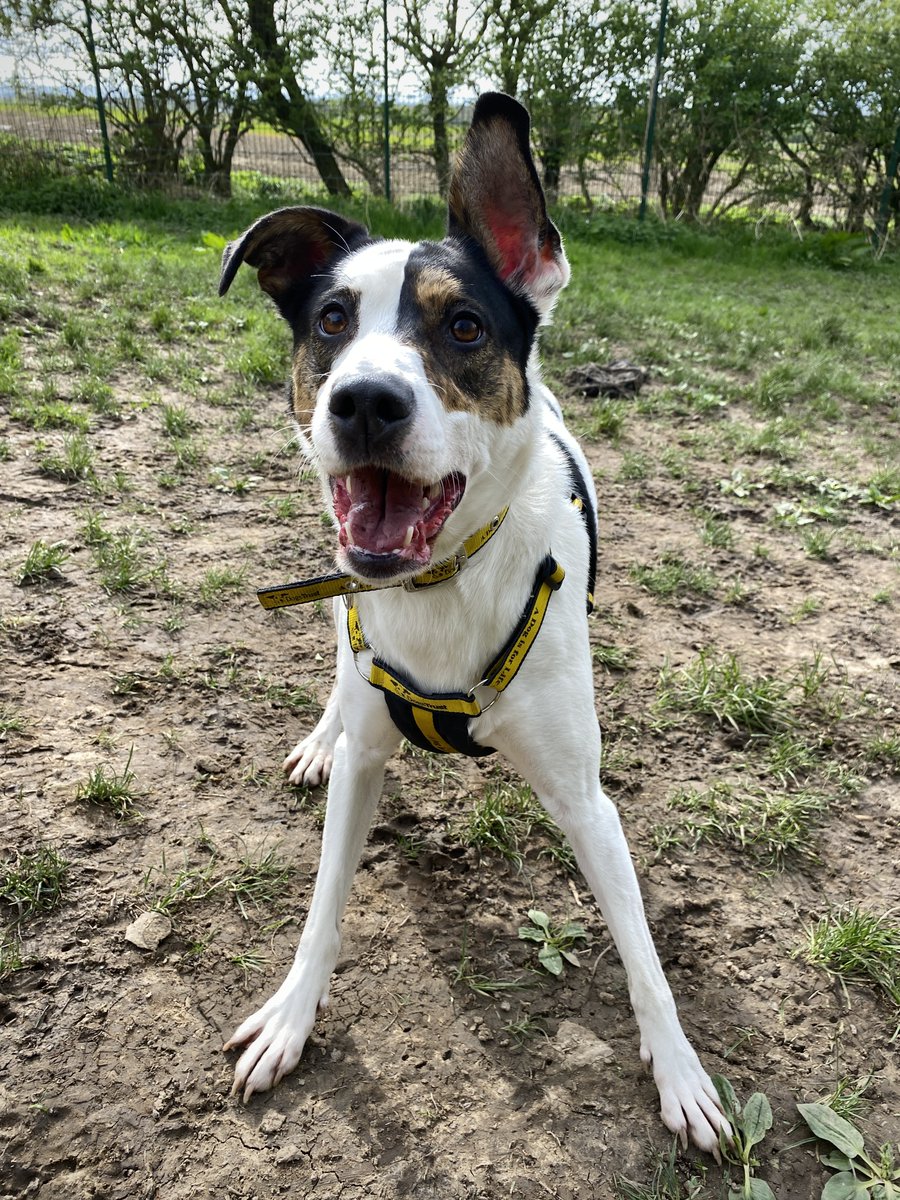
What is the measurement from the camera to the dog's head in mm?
1697

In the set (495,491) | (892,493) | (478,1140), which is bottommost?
(478,1140)

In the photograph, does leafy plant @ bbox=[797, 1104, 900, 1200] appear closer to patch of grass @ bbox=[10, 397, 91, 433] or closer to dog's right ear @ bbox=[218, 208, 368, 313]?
dog's right ear @ bbox=[218, 208, 368, 313]

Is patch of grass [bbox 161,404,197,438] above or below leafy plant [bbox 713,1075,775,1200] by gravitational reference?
above

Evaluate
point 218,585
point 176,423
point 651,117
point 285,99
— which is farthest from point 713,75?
point 218,585

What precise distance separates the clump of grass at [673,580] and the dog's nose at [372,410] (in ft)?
7.66

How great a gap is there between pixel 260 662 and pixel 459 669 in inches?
55.8

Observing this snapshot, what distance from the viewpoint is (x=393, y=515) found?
1.79 m

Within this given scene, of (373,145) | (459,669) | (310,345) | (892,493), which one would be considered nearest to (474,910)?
(459,669)

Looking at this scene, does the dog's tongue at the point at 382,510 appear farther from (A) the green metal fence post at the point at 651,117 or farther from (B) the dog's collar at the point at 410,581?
(A) the green metal fence post at the point at 651,117

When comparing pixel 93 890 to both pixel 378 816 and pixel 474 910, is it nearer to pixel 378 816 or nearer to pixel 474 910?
pixel 378 816

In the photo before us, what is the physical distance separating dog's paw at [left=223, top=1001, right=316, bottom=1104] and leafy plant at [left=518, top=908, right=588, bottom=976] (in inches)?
23.7

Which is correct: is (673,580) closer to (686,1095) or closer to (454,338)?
(454,338)

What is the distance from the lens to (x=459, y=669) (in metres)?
1.98

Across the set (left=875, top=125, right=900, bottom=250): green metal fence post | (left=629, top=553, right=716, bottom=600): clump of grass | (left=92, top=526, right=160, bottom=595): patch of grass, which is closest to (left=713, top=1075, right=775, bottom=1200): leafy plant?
(left=629, top=553, right=716, bottom=600): clump of grass
